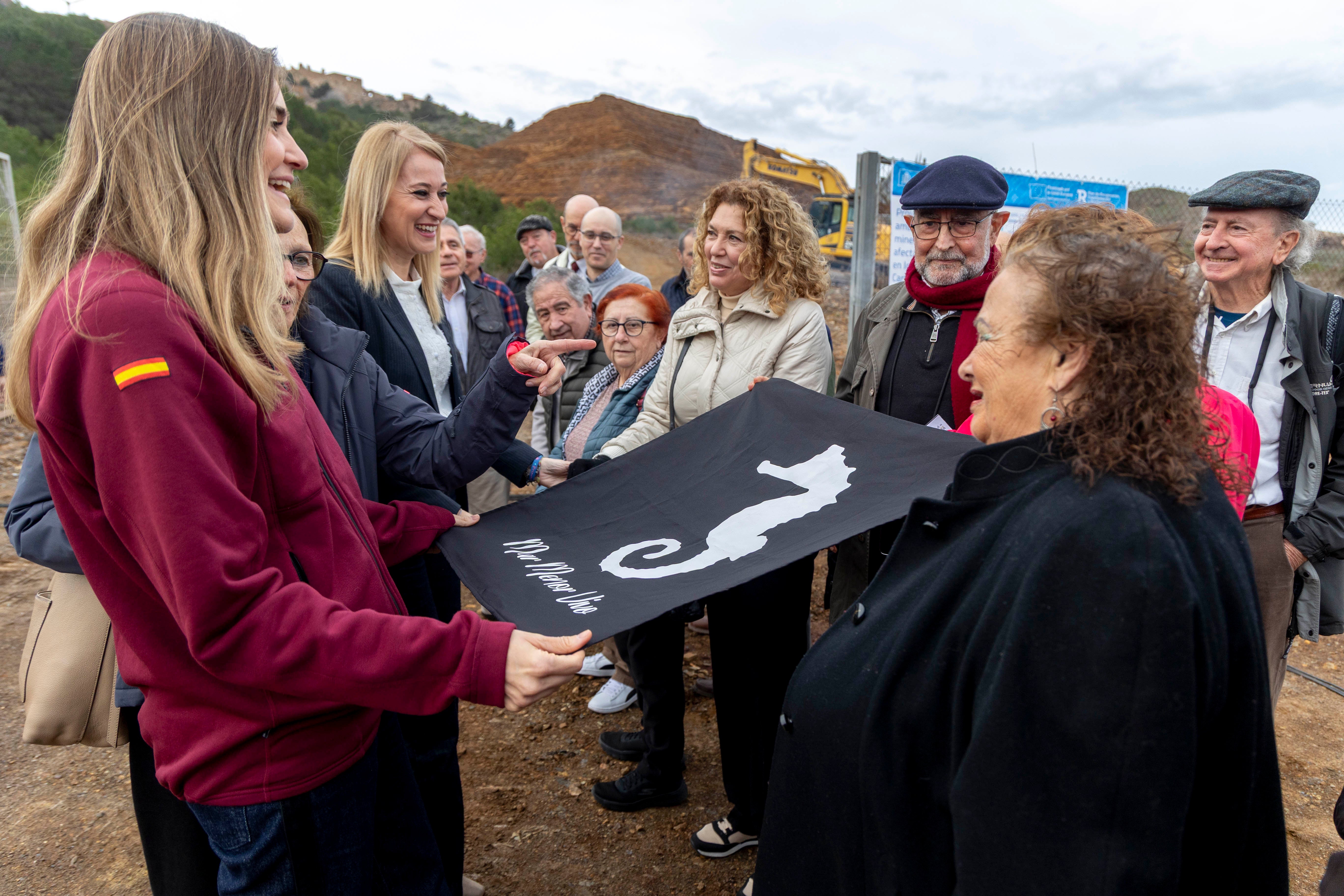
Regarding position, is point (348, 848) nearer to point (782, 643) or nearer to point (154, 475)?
point (154, 475)

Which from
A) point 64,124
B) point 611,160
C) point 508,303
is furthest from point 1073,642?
point 611,160

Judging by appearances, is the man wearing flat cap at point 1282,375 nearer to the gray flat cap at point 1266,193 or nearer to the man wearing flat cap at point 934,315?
the gray flat cap at point 1266,193

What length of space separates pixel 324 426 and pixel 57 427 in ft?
1.59

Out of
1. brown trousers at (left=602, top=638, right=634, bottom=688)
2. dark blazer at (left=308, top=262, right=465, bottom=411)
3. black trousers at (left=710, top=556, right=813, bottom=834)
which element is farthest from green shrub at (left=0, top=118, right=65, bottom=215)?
black trousers at (left=710, top=556, right=813, bottom=834)

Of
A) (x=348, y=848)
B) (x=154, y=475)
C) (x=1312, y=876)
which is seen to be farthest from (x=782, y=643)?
(x=1312, y=876)

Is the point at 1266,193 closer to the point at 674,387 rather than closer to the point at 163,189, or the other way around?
the point at 674,387

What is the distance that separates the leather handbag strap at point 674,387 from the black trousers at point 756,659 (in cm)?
94

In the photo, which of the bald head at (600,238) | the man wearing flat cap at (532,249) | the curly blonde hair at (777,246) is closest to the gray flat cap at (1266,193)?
the curly blonde hair at (777,246)

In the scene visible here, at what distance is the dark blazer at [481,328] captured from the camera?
5.58 meters

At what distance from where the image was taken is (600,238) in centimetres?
610

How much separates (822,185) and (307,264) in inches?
789

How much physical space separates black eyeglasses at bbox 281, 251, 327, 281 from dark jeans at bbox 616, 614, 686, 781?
1622mm

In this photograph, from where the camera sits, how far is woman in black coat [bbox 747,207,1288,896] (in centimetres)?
104

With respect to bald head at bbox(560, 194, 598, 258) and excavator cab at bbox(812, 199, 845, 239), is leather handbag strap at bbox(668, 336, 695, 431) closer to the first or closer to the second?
bald head at bbox(560, 194, 598, 258)
